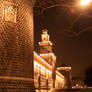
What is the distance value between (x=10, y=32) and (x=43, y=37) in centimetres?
3937

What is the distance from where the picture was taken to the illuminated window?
1043 cm

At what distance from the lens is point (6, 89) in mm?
9609

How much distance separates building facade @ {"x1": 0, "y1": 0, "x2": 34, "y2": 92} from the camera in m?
9.92

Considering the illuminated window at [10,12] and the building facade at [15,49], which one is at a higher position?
the illuminated window at [10,12]

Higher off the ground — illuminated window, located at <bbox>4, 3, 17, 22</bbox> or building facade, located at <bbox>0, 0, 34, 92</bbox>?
illuminated window, located at <bbox>4, 3, 17, 22</bbox>

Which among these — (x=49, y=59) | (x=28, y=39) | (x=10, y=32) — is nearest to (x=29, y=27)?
(x=28, y=39)

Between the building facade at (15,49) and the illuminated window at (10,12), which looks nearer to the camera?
the building facade at (15,49)

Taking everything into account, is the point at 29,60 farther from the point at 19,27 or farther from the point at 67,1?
the point at 67,1

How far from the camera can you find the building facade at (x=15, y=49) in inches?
391

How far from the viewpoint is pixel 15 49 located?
1057cm

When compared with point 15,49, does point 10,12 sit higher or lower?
higher

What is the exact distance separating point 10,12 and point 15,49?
2.12 m

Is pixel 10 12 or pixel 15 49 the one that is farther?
pixel 15 49

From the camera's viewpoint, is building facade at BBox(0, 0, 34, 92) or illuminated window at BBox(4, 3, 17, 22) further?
illuminated window at BBox(4, 3, 17, 22)
